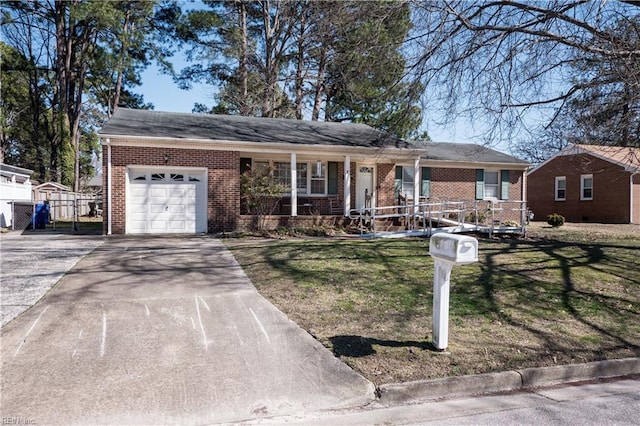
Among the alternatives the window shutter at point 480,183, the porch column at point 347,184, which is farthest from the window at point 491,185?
the porch column at point 347,184

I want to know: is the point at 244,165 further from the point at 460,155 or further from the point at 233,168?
the point at 460,155

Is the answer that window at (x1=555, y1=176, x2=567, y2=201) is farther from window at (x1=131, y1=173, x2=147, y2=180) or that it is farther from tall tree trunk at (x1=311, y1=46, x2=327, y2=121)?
window at (x1=131, y1=173, x2=147, y2=180)

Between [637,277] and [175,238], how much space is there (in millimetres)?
12026

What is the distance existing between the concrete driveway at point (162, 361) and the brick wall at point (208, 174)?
7744mm

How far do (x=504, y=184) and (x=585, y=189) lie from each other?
7.55 m

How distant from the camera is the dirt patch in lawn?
510 cm

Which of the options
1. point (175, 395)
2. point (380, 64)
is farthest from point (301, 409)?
point (380, 64)

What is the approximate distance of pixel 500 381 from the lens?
4613 millimetres

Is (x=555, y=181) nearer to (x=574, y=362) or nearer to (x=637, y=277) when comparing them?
(x=637, y=277)

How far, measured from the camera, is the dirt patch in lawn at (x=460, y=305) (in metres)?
5.10

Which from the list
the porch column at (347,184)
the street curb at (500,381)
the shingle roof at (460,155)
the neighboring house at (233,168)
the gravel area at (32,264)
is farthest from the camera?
the shingle roof at (460,155)

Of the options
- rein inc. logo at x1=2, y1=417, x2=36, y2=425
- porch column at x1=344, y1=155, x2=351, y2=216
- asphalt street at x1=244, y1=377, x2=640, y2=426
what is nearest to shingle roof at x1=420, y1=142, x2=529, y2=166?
porch column at x1=344, y1=155, x2=351, y2=216

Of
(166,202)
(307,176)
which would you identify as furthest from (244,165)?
(166,202)

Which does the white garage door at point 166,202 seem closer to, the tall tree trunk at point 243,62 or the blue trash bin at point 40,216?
the blue trash bin at point 40,216
